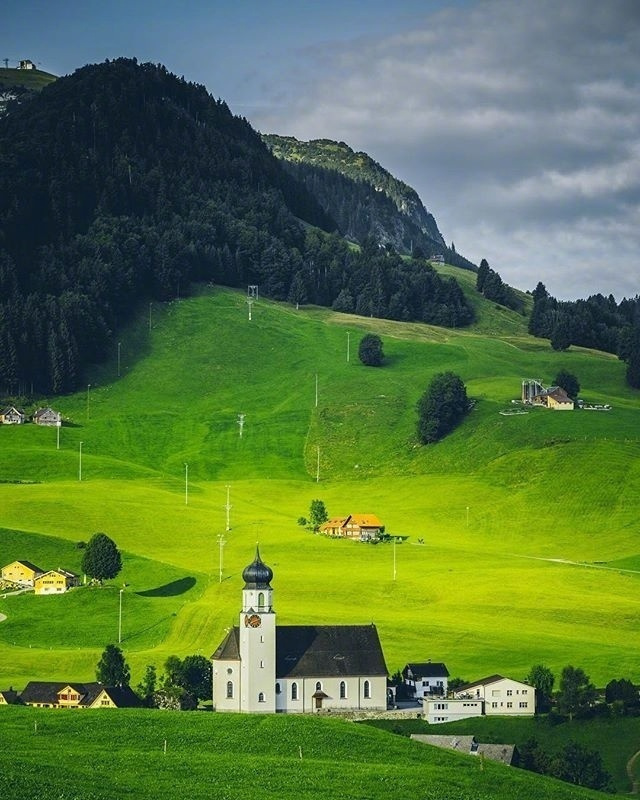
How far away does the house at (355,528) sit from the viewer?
605 ft

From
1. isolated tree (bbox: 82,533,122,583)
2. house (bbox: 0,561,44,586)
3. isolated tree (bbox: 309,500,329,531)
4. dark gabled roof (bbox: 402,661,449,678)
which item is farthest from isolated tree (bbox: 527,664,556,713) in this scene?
isolated tree (bbox: 309,500,329,531)

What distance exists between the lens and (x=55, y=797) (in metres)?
68.9

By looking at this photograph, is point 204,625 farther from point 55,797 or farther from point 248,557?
point 55,797

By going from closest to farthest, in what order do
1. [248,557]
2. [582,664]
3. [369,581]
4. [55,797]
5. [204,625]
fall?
[55,797] → [582,664] → [204,625] → [369,581] → [248,557]

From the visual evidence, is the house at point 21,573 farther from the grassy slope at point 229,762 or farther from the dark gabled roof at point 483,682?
the grassy slope at point 229,762

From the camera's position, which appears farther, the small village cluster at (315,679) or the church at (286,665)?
the church at (286,665)

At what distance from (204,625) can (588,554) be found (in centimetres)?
5069

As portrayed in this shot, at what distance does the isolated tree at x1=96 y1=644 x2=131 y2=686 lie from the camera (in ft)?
396

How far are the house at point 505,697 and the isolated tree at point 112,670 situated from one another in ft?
74.5

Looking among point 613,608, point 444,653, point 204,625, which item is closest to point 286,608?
point 204,625

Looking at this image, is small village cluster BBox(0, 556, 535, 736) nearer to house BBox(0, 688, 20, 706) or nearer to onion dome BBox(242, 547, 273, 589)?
onion dome BBox(242, 547, 273, 589)

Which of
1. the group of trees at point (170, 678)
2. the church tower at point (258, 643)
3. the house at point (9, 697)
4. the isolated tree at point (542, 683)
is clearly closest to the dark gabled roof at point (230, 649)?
the church tower at point (258, 643)

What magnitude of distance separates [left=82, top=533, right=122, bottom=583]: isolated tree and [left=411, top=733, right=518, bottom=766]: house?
5517 centimetres

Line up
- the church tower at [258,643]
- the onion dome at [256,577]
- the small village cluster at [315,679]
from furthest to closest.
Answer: the onion dome at [256,577]
the church tower at [258,643]
the small village cluster at [315,679]
